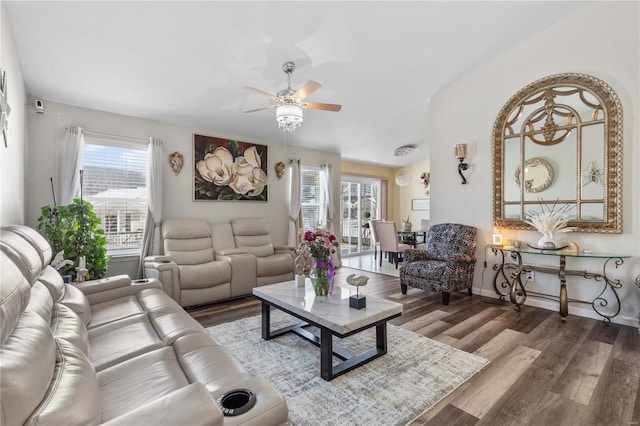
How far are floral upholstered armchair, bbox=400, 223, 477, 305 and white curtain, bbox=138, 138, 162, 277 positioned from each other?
3.47 metres

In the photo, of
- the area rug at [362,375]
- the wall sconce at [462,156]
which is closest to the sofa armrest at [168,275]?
the area rug at [362,375]

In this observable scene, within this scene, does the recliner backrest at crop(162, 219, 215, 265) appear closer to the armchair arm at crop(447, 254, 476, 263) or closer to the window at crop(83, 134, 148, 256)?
the window at crop(83, 134, 148, 256)

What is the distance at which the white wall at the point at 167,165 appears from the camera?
3479 millimetres

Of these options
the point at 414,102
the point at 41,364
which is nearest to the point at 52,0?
the point at 41,364

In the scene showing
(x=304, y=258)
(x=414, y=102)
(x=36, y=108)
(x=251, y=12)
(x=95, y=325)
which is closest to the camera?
(x=95, y=325)

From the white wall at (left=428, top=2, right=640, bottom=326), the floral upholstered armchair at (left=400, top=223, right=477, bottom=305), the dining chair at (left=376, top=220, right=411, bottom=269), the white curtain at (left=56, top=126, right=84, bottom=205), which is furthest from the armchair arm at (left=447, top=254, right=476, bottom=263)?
the white curtain at (left=56, top=126, right=84, bottom=205)

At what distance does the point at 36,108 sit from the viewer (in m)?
3.39

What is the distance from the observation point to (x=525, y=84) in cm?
376

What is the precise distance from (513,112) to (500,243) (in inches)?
66.8

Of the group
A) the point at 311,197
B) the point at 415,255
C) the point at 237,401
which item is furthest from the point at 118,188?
the point at 415,255

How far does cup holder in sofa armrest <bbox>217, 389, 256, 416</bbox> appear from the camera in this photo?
980 millimetres

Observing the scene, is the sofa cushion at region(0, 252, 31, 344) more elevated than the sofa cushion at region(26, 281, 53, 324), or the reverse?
the sofa cushion at region(0, 252, 31, 344)

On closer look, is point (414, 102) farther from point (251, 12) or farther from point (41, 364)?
point (41, 364)

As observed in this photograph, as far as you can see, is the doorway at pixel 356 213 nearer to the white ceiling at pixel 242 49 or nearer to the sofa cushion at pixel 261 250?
the sofa cushion at pixel 261 250
